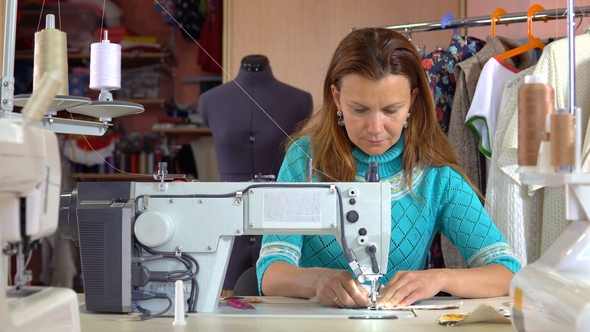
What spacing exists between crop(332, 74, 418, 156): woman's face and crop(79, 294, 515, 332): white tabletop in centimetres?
50

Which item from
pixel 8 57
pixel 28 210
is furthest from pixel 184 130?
pixel 28 210

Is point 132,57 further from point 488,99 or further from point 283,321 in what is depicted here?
point 283,321

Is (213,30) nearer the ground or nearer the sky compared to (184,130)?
nearer the sky

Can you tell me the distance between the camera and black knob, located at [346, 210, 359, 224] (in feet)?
5.20

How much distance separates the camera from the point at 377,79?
6.20 feet

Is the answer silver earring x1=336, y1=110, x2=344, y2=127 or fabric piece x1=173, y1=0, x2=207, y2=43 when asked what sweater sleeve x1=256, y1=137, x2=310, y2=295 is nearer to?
silver earring x1=336, y1=110, x2=344, y2=127

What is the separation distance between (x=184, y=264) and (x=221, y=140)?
1.47m

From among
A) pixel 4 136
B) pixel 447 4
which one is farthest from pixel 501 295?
pixel 447 4

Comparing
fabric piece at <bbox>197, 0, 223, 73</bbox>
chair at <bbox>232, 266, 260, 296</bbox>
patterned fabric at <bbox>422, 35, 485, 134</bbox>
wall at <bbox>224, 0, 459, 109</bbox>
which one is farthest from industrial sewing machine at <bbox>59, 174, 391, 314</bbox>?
fabric piece at <bbox>197, 0, 223, 73</bbox>

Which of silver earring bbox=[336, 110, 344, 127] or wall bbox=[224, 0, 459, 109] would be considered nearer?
silver earring bbox=[336, 110, 344, 127]

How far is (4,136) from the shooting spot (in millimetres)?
1024

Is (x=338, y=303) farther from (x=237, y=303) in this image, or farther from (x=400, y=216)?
(x=400, y=216)

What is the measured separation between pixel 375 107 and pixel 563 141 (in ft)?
2.49

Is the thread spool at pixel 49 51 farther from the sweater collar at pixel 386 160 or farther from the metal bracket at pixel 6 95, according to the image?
the sweater collar at pixel 386 160
